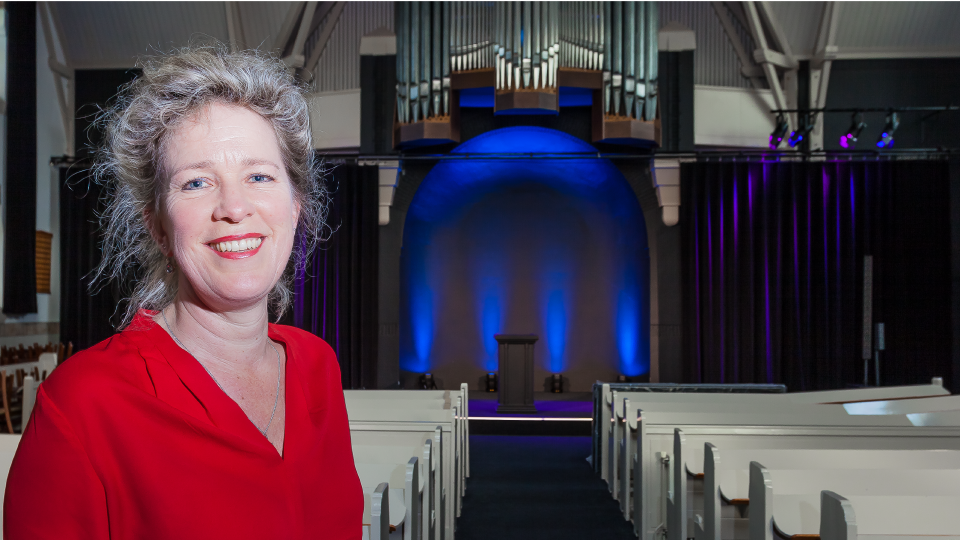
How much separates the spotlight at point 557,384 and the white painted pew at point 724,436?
498 centimetres

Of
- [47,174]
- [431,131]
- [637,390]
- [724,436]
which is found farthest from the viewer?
[47,174]

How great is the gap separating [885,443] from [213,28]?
862 cm

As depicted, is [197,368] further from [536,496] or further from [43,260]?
[43,260]

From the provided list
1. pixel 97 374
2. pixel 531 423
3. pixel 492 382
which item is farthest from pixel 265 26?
pixel 97 374

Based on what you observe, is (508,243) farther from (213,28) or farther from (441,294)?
(213,28)

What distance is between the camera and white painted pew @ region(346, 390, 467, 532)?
3767 millimetres

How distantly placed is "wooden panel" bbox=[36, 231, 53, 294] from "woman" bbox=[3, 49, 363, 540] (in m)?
8.44

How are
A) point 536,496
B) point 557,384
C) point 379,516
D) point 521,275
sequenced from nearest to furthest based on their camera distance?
point 379,516 → point 536,496 → point 557,384 → point 521,275

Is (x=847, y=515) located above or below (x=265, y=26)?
below

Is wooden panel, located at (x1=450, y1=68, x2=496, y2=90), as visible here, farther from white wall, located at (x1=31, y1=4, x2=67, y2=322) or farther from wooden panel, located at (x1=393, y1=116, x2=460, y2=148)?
white wall, located at (x1=31, y1=4, x2=67, y2=322)

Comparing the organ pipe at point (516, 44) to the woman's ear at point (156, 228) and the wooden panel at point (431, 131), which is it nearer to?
the wooden panel at point (431, 131)

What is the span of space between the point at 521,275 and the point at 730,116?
354 centimetres

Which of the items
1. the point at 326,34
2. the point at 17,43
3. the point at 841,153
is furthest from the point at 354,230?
the point at 841,153

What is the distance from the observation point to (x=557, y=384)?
31.0 feet
